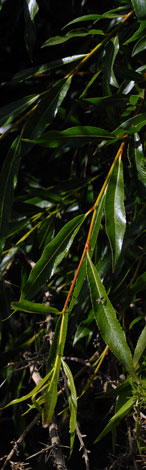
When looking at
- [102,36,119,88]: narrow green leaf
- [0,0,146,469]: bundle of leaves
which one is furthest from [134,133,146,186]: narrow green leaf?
[102,36,119,88]: narrow green leaf

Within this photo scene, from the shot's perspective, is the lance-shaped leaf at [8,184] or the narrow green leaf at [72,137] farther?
the lance-shaped leaf at [8,184]

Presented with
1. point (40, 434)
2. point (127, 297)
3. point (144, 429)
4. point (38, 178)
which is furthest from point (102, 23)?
point (40, 434)

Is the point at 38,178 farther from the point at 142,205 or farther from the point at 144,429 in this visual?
the point at 144,429

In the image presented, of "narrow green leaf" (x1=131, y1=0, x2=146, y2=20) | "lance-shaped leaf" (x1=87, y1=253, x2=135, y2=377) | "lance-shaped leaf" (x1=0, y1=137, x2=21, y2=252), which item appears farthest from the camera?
"lance-shaped leaf" (x1=0, y1=137, x2=21, y2=252)

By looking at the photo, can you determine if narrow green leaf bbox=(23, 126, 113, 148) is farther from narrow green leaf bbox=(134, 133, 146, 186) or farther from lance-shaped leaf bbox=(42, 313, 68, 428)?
lance-shaped leaf bbox=(42, 313, 68, 428)

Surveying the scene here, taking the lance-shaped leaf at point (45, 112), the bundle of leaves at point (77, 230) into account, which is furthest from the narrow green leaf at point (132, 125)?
the lance-shaped leaf at point (45, 112)

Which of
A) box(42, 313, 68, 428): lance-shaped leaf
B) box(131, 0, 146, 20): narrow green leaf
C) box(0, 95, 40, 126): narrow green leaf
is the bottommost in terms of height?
box(42, 313, 68, 428): lance-shaped leaf

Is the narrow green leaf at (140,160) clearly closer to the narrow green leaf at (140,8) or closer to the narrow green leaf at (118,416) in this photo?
the narrow green leaf at (140,8)

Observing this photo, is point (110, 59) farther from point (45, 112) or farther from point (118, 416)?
point (118, 416)
